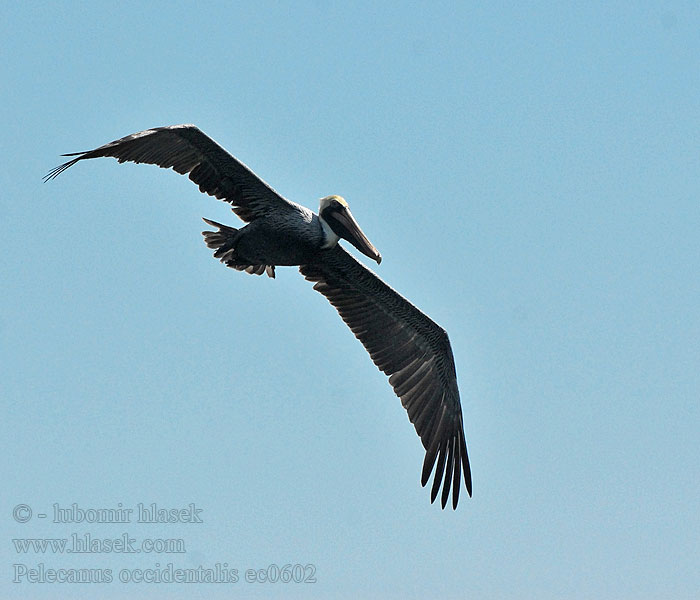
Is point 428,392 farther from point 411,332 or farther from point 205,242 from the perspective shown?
point 205,242

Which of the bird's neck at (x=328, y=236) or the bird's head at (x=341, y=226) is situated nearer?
the bird's head at (x=341, y=226)

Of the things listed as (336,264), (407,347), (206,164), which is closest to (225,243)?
(206,164)

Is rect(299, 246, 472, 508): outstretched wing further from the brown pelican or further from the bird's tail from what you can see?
the bird's tail

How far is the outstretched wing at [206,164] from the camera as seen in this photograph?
42.3ft

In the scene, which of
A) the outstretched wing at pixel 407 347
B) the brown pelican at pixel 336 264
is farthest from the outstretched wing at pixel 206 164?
the outstretched wing at pixel 407 347

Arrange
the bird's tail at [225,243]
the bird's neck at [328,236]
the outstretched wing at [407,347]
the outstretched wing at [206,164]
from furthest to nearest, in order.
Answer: the outstretched wing at [407,347] → the bird's neck at [328,236] → the bird's tail at [225,243] → the outstretched wing at [206,164]

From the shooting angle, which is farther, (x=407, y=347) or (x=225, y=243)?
(x=407, y=347)

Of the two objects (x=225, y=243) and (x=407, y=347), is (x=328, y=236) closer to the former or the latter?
(x=225, y=243)

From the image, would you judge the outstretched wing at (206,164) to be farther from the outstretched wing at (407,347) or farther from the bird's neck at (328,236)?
the outstretched wing at (407,347)

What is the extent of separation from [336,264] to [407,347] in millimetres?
1527

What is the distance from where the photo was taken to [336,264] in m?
15.0

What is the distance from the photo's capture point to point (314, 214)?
1402cm

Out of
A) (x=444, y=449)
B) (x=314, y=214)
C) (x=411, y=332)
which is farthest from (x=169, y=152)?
(x=444, y=449)

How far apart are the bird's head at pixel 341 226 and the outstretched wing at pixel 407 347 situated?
810 millimetres
